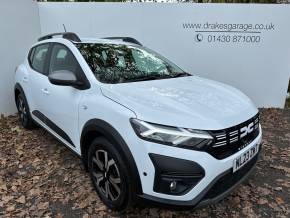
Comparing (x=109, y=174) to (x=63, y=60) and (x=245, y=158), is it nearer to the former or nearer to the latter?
(x=245, y=158)

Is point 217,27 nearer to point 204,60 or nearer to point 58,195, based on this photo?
point 204,60

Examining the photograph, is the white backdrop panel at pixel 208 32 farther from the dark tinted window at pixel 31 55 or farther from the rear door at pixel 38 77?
the rear door at pixel 38 77

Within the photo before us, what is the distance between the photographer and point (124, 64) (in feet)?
11.3

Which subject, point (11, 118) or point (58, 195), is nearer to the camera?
point (58, 195)

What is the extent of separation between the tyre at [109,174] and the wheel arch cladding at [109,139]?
6cm

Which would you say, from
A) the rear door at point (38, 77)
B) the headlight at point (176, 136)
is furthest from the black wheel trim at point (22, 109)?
the headlight at point (176, 136)

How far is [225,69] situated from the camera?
21.3 feet

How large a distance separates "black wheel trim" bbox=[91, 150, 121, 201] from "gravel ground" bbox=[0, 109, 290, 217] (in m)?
0.24

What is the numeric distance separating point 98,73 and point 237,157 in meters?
1.63

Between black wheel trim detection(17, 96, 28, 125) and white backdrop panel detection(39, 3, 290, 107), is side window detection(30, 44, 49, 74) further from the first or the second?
white backdrop panel detection(39, 3, 290, 107)

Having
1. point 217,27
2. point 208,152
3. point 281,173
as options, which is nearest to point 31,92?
point 208,152

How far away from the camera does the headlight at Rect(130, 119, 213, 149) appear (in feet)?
7.41

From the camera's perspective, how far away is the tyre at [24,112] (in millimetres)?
4677

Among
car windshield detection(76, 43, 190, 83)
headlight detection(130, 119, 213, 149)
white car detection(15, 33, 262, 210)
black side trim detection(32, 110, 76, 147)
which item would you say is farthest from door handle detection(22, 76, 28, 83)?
headlight detection(130, 119, 213, 149)
